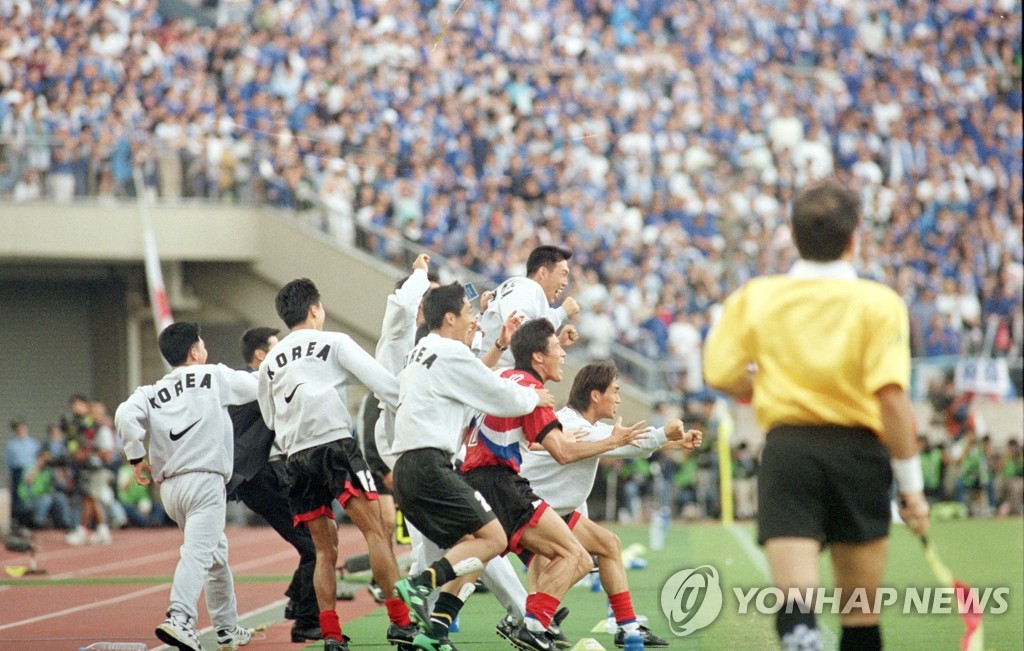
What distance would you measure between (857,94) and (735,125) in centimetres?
325

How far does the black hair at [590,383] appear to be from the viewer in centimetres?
915

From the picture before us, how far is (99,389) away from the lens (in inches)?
1110

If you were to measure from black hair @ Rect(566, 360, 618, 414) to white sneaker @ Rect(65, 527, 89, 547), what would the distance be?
13957 mm

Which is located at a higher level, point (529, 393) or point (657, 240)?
point (657, 240)

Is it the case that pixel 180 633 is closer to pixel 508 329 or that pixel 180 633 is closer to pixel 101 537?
pixel 508 329

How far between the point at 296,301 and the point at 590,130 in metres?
20.2

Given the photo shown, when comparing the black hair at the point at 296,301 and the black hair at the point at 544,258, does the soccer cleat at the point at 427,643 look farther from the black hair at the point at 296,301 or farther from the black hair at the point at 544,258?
the black hair at the point at 544,258

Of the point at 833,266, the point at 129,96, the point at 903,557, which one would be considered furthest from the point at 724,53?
the point at 833,266

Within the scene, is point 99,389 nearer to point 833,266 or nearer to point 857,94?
point 857,94

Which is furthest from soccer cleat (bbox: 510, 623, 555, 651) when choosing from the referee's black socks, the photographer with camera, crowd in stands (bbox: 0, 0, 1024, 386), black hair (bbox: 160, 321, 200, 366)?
crowd in stands (bbox: 0, 0, 1024, 386)

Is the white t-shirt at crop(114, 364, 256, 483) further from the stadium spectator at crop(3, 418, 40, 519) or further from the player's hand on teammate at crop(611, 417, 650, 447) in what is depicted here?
the stadium spectator at crop(3, 418, 40, 519)

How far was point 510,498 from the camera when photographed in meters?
8.39

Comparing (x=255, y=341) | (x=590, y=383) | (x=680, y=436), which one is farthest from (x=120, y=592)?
(x=680, y=436)

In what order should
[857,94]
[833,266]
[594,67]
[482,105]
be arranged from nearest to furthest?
[833,266], [482,105], [594,67], [857,94]
